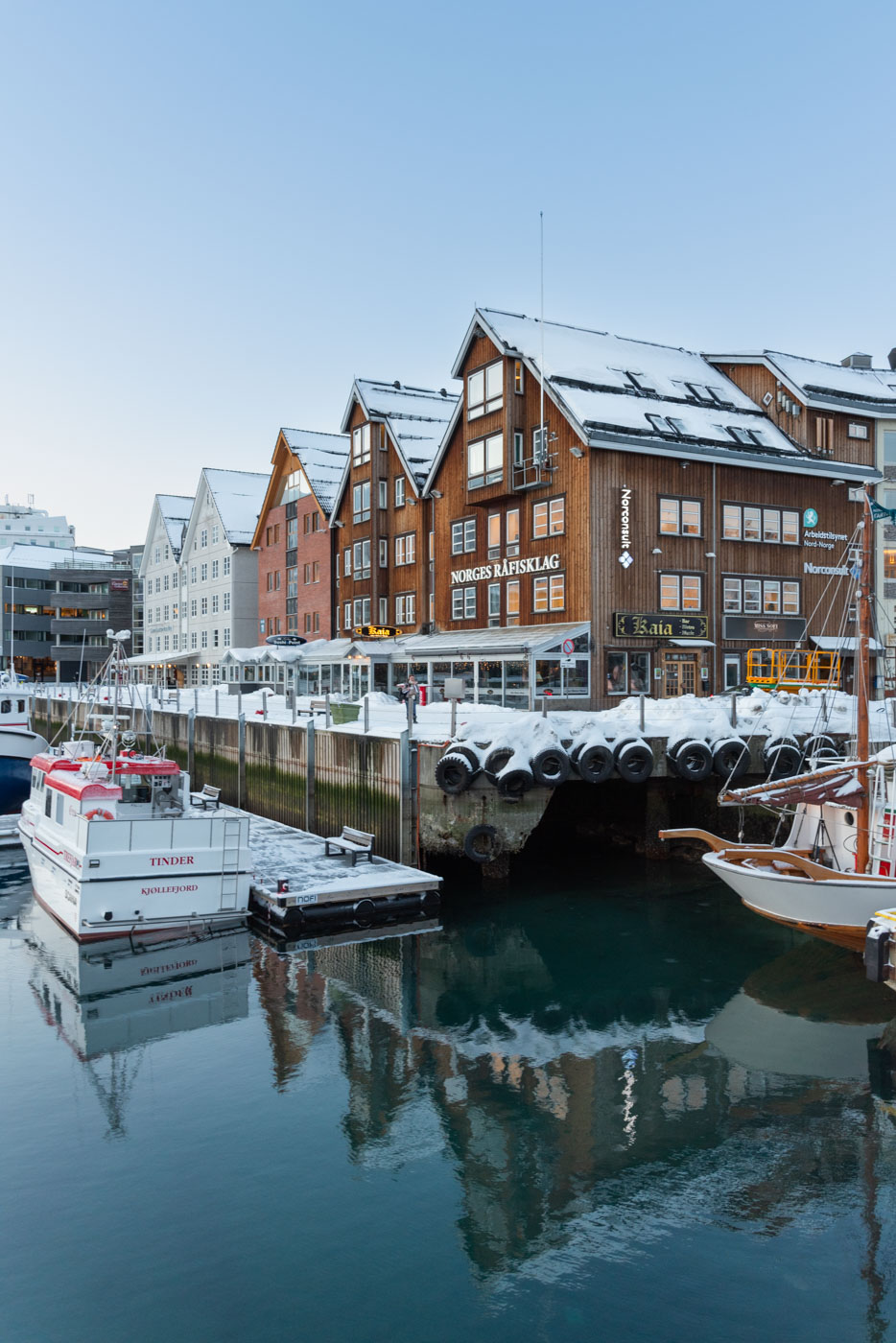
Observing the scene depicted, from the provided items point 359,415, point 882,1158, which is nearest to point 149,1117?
point 882,1158

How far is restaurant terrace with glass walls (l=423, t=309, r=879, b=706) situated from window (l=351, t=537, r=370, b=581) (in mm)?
8845

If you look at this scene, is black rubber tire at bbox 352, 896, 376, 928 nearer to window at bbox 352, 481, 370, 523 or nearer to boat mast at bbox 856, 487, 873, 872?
boat mast at bbox 856, 487, 873, 872

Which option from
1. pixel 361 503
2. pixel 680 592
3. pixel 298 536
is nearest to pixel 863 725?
pixel 680 592

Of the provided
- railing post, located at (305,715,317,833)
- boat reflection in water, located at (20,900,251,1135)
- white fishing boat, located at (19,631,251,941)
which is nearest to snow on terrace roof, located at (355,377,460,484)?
railing post, located at (305,715,317,833)

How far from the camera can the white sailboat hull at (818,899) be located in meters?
19.5

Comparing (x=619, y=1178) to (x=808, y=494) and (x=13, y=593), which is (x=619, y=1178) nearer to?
(x=808, y=494)

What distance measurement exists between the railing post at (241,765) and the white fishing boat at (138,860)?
11.2 m

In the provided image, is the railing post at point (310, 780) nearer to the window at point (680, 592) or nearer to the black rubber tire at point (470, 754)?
the black rubber tire at point (470, 754)

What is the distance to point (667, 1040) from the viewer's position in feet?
55.5

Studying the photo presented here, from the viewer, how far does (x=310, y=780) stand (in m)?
30.6

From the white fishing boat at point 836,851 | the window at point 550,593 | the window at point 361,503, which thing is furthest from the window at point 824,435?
the white fishing boat at point 836,851

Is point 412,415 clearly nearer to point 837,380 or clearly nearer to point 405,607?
point 405,607

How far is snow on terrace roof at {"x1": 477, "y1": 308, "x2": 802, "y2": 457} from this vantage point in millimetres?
38562

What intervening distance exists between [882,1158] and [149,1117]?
10.0 m
